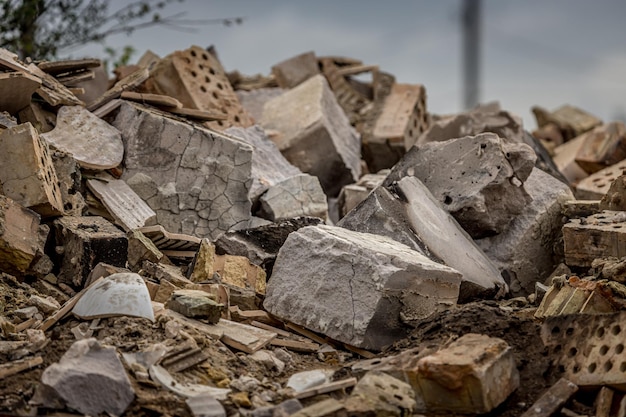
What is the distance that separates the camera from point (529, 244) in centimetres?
683

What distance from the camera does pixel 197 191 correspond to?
6.88m

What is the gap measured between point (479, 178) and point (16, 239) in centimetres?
317

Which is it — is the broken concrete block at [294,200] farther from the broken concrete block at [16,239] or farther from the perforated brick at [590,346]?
the perforated brick at [590,346]

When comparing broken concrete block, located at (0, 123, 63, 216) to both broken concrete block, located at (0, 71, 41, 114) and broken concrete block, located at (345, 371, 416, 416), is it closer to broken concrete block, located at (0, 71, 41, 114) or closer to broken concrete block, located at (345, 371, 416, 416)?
broken concrete block, located at (0, 71, 41, 114)

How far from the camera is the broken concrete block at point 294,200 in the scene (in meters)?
7.14

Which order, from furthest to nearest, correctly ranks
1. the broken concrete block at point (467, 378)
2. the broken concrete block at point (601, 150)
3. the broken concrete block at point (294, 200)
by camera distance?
the broken concrete block at point (601, 150) → the broken concrete block at point (294, 200) → the broken concrete block at point (467, 378)

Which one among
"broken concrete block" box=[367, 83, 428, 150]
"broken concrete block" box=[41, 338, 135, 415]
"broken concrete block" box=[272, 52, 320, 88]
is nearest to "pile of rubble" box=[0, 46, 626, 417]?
"broken concrete block" box=[41, 338, 135, 415]

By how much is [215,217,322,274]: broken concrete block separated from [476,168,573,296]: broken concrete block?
4.62ft

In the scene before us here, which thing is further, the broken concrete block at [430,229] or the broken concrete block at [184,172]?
the broken concrete block at [184,172]

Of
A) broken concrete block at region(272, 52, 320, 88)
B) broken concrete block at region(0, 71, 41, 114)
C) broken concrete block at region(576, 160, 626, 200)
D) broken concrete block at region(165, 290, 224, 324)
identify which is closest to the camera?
broken concrete block at region(165, 290, 224, 324)

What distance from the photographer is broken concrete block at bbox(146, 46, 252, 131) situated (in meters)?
8.28

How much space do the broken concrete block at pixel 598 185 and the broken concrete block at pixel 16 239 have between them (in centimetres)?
481

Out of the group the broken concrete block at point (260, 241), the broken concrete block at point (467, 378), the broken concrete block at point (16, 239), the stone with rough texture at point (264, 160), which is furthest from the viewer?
the stone with rough texture at point (264, 160)

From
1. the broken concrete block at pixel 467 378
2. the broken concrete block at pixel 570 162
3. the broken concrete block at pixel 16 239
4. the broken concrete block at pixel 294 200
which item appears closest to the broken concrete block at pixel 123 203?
Result: the broken concrete block at pixel 16 239
